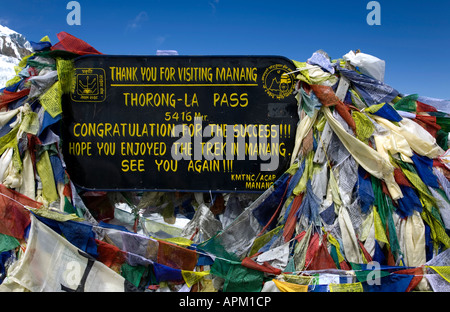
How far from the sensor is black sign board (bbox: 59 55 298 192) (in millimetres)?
4453

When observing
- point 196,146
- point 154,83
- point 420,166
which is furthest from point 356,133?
point 154,83

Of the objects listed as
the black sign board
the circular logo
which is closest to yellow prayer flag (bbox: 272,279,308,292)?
the black sign board

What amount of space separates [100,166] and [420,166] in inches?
147

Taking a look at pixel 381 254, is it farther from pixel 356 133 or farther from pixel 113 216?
pixel 113 216

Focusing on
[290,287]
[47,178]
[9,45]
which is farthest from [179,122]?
[9,45]

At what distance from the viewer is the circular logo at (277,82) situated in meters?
4.44

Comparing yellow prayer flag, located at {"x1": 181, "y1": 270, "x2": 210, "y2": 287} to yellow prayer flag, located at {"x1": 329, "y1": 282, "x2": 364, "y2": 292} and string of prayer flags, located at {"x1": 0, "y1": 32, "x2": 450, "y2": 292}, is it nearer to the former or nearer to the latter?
string of prayer flags, located at {"x1": 0, "y1": 32, "x2": 450, "y2": 292}

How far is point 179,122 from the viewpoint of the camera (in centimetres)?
451

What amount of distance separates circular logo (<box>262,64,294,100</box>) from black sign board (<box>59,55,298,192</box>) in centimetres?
1

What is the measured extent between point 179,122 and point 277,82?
1251mm

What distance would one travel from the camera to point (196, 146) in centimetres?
448

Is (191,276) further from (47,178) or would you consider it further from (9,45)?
(9,45)

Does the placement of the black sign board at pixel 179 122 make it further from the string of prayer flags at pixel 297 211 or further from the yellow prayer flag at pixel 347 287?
the yellow prayer flag at pixel 347 287

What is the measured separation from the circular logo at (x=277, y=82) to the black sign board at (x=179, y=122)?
0.01m
